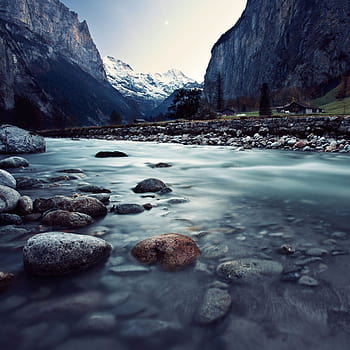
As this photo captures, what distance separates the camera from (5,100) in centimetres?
8688

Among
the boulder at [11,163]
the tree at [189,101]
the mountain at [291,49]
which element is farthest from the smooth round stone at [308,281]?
the mountain at [291,49]

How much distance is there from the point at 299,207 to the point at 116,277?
303 centimetres

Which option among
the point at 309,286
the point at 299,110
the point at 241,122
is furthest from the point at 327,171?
the point at 299,110

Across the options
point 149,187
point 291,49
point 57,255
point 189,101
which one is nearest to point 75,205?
point 57,255

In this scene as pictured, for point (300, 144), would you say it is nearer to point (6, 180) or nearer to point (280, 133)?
point (280, 133)

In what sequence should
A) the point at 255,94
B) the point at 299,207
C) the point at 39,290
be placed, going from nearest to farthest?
the point at 39,290
the point at 299,207
the point at 255,94

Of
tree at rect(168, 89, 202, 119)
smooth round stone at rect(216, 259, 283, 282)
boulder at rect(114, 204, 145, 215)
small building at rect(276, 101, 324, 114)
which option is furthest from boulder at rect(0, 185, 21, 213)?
small building at rect(276, 101, 324, 114)

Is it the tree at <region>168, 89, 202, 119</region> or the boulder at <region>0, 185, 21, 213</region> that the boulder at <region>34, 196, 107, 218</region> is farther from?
the tree at <region>168, 89, 202, 119</region>

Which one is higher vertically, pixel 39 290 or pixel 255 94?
pixel 255 94

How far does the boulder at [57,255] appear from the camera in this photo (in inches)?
74.4

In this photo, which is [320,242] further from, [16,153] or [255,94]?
[255,94]

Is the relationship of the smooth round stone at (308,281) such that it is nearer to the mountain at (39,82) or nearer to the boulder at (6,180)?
the boulder at (6,180)

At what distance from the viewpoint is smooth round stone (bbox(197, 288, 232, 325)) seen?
148 cm

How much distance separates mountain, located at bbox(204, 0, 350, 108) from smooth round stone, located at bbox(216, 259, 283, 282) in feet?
281
